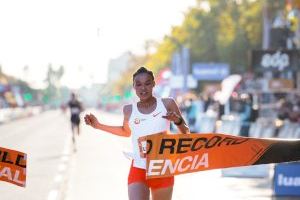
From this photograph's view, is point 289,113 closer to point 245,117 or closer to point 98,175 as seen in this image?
point 245,117

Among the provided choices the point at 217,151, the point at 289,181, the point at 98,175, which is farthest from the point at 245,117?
the point at 217,151

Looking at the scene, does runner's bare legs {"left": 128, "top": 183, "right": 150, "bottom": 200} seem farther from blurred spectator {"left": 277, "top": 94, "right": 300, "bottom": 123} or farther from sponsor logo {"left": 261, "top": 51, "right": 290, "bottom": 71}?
sponsor logo {"left": 261, "top": 51, "right": 290, "bottom": 71}

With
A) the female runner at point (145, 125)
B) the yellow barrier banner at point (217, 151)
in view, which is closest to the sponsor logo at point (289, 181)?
the yellow barrier banner at point (217, 151)

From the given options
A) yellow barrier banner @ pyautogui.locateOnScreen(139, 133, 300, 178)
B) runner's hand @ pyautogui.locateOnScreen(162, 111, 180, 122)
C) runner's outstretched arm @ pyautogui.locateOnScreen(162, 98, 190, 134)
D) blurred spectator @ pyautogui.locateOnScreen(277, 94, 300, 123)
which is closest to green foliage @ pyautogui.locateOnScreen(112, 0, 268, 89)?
blurred spectator @ pyautogui.locateOnScreen(277, 94, 300, 123)

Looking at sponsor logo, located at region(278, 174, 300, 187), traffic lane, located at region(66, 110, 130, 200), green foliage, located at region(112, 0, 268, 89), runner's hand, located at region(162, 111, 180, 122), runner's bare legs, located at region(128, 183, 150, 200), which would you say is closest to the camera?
runner's hand, located at region(162, 111, 180, 122)

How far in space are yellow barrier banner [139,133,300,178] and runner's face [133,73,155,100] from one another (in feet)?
1.57

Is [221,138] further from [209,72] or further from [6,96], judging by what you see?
[6,96]

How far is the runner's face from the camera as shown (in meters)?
6.59

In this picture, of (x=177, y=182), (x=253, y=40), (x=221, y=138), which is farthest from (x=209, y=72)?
(x=221, y=138)

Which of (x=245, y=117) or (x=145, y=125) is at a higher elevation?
(x=145, y=125)

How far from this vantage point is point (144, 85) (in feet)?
21.7

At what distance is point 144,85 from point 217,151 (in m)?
1.04

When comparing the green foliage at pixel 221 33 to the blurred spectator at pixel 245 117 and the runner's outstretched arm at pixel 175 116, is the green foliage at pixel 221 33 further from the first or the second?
the runner's outstretched arm at pixel 175 116

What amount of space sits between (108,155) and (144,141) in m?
15.0
